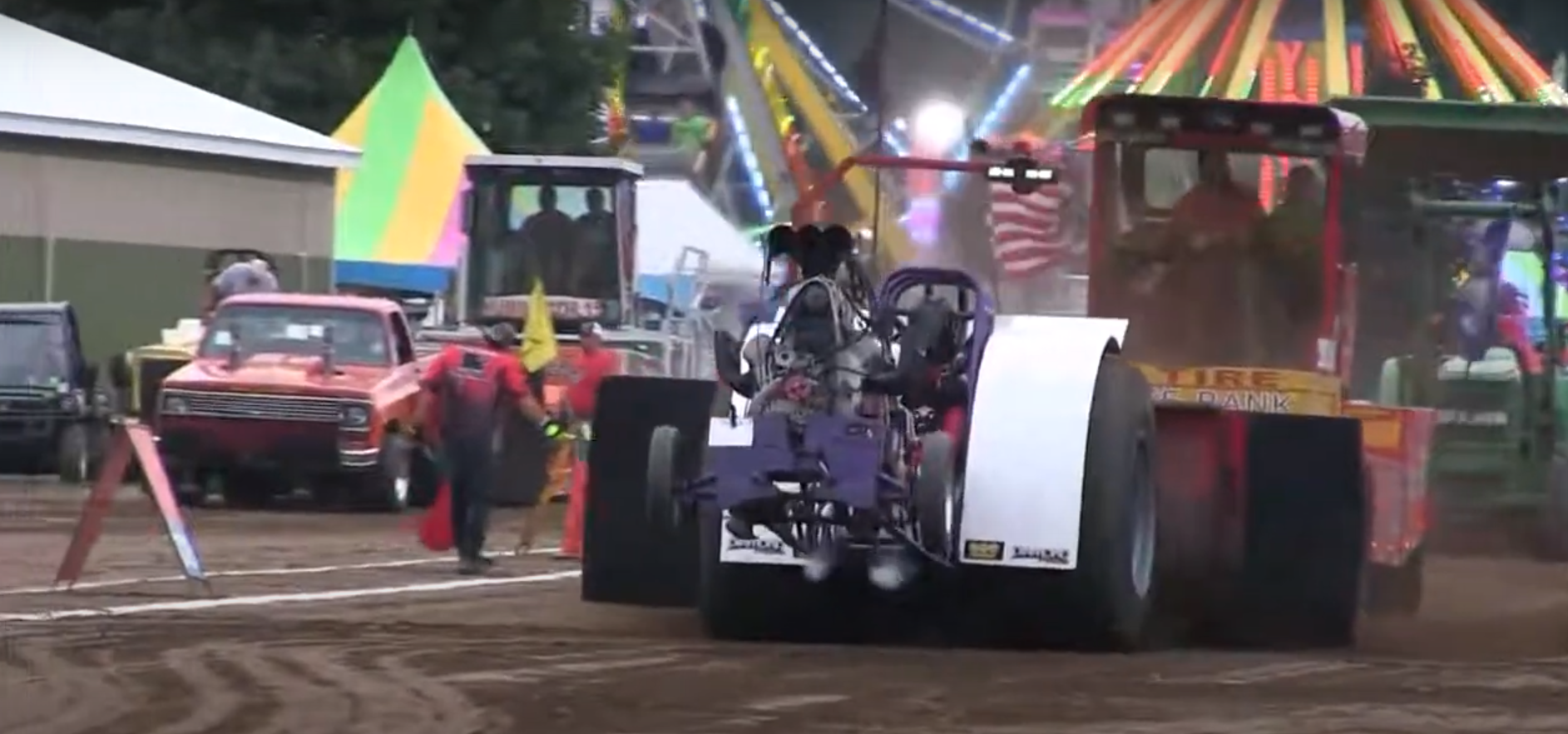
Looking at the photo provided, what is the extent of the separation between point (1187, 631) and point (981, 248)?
273 cm

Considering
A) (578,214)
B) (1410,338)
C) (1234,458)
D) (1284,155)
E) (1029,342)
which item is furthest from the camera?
(578,214)

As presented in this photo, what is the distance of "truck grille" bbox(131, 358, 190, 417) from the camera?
29.5m

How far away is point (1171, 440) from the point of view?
16203 millimetres

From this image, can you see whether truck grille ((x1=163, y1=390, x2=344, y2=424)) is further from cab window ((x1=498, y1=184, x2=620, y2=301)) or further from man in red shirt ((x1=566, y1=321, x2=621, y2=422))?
cab window ((x1=498, y1=184, x2=620, y2=301))

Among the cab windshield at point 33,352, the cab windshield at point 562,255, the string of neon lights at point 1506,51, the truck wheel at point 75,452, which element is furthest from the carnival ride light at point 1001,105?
the cab windshield at point 33,352

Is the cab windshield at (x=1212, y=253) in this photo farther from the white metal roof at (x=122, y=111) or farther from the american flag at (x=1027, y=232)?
the white metal roof at (x=122, y=111)

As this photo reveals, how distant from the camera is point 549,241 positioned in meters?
32.8

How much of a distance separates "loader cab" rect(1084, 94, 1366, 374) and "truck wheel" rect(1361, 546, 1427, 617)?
176 centimetres

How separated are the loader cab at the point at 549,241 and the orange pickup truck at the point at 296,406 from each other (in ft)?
10.7

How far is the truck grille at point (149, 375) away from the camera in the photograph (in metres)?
29.5

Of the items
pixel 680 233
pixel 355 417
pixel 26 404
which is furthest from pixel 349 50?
pixel 355 417

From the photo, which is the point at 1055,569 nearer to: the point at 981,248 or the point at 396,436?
the point at 981,248

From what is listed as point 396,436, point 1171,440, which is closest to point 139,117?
point 396,436

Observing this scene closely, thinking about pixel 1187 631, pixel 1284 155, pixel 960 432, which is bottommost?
pixel 1187 631
